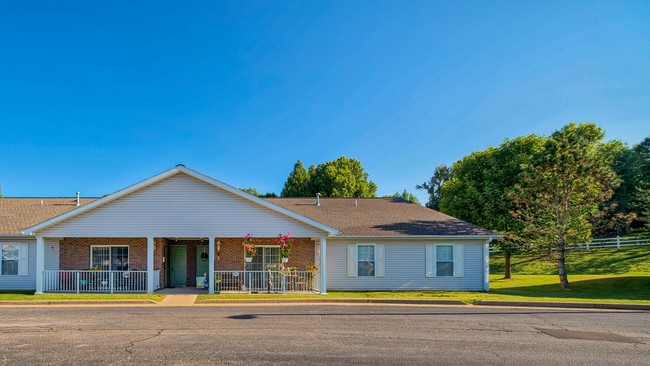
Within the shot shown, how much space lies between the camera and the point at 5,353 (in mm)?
8422

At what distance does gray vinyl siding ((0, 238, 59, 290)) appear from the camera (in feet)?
64.1

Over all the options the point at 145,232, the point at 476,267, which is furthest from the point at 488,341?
the point at 145,232

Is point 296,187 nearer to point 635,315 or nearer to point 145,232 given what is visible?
point 145,232

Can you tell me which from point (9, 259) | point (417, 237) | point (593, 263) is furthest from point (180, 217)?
point (593, 263)

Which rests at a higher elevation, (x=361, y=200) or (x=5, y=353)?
(x=361, y=200)

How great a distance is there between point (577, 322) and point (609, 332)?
1.33m

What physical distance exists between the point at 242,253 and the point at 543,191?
1505cm

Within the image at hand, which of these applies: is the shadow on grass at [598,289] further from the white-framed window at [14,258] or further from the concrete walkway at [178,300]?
the white-framed window at [14,258]

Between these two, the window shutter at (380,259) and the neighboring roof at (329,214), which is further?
the window shutter at (380,259)

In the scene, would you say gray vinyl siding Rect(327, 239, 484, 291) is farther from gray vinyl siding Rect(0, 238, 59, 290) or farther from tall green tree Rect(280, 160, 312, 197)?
tall green tree Rect(280, 160, 312, 197)

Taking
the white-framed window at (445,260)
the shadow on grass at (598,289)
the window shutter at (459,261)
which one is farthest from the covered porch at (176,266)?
the shadow on grass at (598,289)

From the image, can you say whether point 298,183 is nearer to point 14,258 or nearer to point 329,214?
point 329,214

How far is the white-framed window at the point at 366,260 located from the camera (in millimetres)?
20062

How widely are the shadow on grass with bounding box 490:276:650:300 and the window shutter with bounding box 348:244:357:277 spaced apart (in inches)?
240
